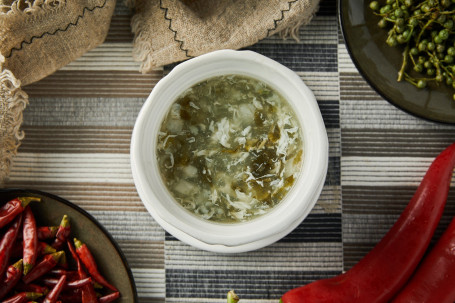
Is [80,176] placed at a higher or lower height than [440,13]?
lower

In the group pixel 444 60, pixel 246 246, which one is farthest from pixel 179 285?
pixel 444 60

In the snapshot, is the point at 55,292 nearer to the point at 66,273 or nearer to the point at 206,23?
the point at 66,273

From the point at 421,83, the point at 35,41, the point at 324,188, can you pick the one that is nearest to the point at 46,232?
the point at 35,41

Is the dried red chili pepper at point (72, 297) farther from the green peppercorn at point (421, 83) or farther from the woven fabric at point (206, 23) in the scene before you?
the green peppercorn at point (421, 83)

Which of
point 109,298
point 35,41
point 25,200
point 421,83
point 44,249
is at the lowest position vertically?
point 109,298

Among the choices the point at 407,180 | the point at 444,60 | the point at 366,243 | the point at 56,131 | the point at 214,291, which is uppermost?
the point at 444,60

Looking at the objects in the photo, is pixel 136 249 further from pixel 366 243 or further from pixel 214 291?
pixel 366 243

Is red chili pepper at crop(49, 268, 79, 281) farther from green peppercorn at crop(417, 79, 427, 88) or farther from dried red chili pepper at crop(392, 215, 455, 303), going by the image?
green peppercorn at crop(417, 79, 427, 88)
